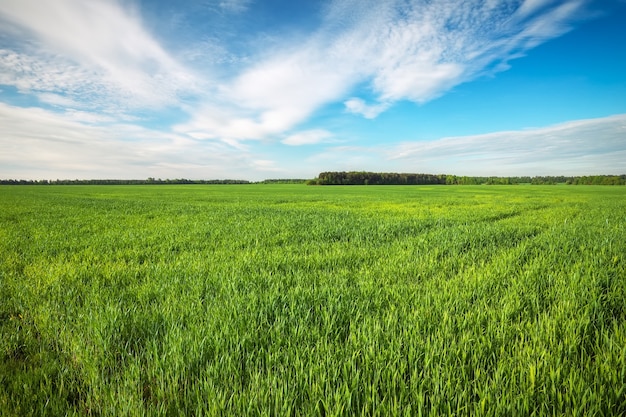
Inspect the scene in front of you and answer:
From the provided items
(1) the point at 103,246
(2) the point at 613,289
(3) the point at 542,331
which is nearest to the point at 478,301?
(3) the point at 542,331

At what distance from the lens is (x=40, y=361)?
264 centimetres

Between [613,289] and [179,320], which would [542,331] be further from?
[179,320]

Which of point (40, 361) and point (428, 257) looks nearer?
point (40, 361)

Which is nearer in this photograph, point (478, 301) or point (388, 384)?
point (388, 384)

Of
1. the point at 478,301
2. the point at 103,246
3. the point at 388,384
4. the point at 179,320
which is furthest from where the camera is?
the point at 103,246

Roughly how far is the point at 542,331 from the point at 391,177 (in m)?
138

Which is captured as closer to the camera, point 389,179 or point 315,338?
point 315,338

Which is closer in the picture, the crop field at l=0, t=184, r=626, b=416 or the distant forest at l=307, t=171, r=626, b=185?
the crop field at l=0, t=184, r=626, b=416

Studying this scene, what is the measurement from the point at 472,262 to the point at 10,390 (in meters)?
6.89

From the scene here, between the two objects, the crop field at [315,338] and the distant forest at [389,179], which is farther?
the distant forest at [389,179]

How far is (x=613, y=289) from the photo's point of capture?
416 centimetres

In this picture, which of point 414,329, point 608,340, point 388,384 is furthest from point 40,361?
point 608,340

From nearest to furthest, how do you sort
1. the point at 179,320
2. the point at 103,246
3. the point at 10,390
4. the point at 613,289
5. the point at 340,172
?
the point at 10,390, the point at 179,320, the point at 613,289, the point at 103,246, the point at 340,172

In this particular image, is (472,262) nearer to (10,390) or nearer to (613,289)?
(613,289)
